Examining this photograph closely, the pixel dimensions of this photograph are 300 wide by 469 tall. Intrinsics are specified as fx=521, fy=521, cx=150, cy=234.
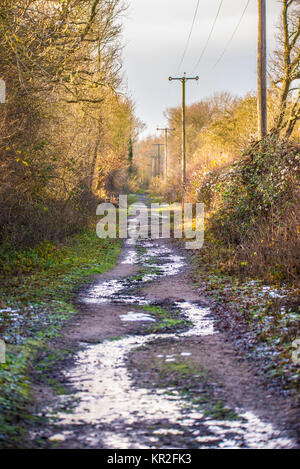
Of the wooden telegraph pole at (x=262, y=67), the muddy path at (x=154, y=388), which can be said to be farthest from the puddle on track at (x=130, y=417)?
the wooden telegraph pole at (x=262, y=67)

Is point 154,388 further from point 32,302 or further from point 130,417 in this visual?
point 32,302

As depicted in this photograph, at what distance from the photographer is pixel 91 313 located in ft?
30.0

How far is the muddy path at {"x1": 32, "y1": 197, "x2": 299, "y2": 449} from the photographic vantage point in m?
4.64

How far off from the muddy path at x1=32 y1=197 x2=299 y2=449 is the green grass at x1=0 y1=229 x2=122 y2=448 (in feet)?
0.70

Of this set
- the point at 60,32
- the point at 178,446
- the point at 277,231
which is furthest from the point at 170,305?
the point at 60,32

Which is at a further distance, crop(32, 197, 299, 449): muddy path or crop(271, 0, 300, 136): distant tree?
crop(271, 0, 300, 136): distant tree

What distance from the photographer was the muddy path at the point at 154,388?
183 inches

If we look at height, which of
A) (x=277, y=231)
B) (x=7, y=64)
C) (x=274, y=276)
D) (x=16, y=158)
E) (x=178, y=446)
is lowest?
(x=178, y=446)

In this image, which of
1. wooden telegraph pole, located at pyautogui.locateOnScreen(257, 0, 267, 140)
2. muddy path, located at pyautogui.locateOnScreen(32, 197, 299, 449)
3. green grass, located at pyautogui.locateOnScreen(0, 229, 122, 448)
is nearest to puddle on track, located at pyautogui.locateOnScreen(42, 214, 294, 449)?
muddy path, located at pyautogui.locateOnScreen(32, 197, 299, 449)

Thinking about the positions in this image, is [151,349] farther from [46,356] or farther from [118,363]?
[46,356]

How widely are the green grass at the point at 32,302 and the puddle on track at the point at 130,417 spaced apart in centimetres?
43

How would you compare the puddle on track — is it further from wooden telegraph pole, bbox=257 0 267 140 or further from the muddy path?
wooden telegraph pole, bbox=257 0 267 140

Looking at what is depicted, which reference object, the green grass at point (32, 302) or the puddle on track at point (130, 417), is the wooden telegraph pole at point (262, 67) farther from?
the puddle on track at point (130, 417)
